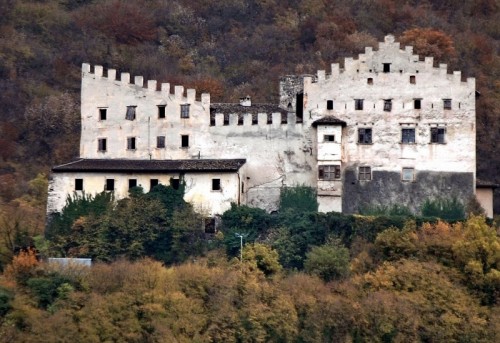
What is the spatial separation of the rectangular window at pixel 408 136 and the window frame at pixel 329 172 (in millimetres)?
3391

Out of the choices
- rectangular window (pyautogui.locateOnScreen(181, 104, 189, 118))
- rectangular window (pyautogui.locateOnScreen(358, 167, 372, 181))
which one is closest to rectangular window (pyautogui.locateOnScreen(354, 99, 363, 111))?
rectangular window (pyautogui.locateOnScreen(358, 167, 372, 181))

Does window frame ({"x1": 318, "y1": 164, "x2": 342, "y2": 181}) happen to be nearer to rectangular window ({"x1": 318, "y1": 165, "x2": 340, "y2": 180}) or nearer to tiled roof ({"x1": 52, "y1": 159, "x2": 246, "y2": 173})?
rectangular window ({"x1": 318, "y1": 165, "x2": 340, "y2": 180})

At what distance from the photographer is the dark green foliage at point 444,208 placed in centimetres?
9294

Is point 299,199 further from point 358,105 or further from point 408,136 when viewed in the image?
point 408,136

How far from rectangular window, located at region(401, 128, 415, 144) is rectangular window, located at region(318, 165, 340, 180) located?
3436 mm

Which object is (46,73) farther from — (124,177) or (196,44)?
→ (124,177)

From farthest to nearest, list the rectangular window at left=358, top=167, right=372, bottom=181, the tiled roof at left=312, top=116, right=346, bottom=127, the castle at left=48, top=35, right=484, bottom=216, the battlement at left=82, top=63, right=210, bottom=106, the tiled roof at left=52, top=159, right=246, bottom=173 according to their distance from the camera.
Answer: the battlement at left=82, top=63, right=210, bottom=106
the rectangular window at left=358, top=167, right=372, bottom=181
the tiled roof at left=312, top=116, right=346, bottom=127
the castle at left=48, top=35, right=484, bottom=216
the tiled roof at left=52, top=159, right=246, bottom=173

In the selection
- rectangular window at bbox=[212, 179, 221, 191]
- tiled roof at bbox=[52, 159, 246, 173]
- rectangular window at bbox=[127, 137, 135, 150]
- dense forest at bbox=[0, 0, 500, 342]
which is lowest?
dense forest at bbox=[0, 0, 500, 342]

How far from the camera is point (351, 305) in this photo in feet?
283

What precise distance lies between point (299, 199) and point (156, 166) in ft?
23.0

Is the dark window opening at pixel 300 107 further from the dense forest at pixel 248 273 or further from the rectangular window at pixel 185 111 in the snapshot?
the rectangular window at pixel 185 111

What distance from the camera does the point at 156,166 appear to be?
94.0 meters

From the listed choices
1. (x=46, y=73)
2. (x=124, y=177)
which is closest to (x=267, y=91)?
(x=46, y=73)

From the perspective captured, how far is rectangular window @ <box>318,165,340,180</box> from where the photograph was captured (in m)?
93.4
